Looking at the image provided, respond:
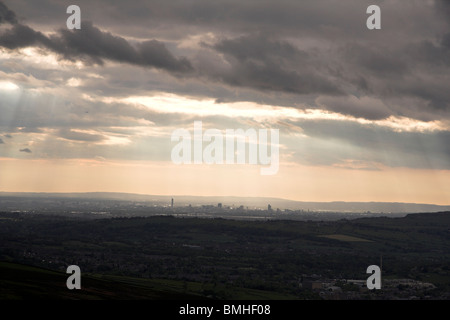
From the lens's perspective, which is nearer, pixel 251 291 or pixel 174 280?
pixel 251 291

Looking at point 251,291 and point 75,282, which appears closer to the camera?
point 75,282
